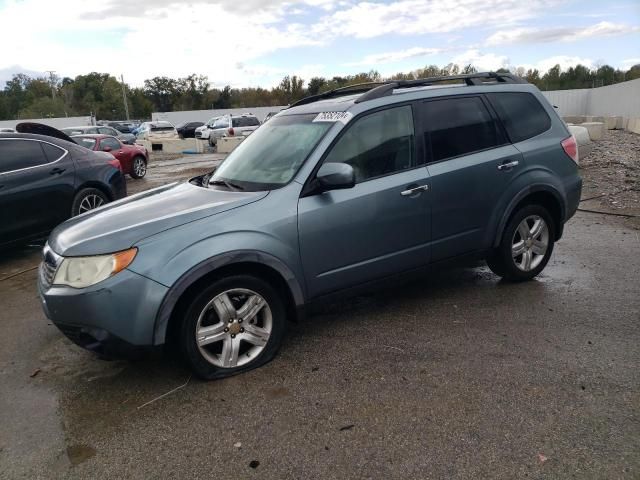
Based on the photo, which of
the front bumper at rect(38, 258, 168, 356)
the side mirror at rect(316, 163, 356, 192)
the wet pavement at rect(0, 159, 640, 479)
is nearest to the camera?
the wet pavement at rect(0, 159, 640, 479)

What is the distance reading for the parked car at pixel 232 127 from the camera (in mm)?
28425

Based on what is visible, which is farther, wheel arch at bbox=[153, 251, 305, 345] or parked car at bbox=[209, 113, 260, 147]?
parked car at bbox=[209, 113, 260, 147]

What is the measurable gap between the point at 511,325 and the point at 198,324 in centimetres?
242

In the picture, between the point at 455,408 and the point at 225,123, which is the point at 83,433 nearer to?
the point at 455,408

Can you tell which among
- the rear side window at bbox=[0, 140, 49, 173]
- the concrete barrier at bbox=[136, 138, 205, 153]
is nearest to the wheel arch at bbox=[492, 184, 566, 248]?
the rear side window at bbox=[0, 140, 49, 173]

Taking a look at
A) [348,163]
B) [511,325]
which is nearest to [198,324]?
[348,163]

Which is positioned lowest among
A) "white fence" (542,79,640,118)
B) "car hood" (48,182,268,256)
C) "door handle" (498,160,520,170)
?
"car hood" (48,182,268,256)

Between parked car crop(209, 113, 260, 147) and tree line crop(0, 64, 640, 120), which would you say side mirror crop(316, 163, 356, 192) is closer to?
parked car crop(209, 113, 260, 147)

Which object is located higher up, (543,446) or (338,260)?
(338,260)

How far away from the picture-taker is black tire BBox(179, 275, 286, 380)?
3268 millimetres

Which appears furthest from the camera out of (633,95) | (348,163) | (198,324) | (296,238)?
(633,95)

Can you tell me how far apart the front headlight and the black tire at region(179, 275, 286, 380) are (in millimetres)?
483

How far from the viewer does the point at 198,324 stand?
3.31 metres

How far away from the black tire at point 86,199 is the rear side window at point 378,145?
483 cm
